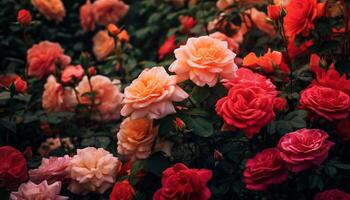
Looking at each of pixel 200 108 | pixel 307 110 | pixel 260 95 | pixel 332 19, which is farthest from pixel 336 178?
pixel 332 19

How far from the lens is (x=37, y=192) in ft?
6.45

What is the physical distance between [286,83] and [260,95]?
1.36 feet

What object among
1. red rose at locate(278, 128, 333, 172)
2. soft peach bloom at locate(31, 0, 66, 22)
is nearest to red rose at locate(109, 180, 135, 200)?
red rose at locate(278, 128, 333, 172)

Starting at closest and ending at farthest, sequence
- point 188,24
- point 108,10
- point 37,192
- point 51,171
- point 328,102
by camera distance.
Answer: point 328,102 → point 37,192 → point 51,171 → point 188,24 → point 108,10

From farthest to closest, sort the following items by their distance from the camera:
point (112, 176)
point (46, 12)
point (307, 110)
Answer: point (46, 12), point (112, 176), point (307, 110)

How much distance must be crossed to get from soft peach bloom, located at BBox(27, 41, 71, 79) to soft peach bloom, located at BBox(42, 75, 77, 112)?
0.40ft

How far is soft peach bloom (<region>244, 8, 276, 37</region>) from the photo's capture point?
2.98 metres

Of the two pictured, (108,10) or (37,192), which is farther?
(108,10)

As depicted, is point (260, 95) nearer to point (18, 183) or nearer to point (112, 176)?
point (112, 176)

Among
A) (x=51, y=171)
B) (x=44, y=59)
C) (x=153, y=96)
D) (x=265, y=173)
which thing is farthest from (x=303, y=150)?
(x=44, y=59)

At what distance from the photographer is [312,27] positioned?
2.15 meters

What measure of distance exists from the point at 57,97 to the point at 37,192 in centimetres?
89

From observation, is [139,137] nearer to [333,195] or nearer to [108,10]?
[333,195]

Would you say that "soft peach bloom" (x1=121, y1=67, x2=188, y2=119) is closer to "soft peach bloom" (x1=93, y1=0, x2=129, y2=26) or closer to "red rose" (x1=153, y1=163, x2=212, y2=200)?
"red rose" (x1=153, y1=163, x2=212, y2=200)
